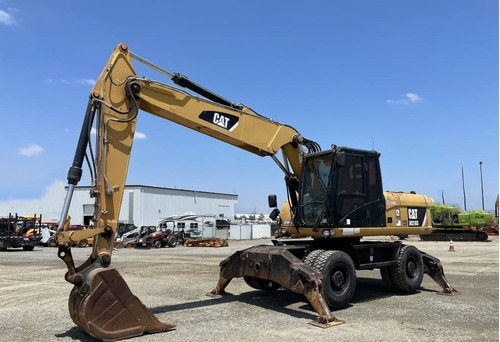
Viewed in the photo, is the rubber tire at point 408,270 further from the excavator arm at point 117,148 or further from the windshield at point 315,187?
the excavator arm at point 117,148

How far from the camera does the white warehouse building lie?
159 feet

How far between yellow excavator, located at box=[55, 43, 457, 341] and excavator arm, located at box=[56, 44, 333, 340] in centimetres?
2

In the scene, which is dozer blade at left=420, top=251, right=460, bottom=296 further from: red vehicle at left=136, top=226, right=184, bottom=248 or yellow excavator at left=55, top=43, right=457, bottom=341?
red vehicle at left=136, top=226, right=184, bottom=248

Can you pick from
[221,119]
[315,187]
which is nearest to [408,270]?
[315,187]

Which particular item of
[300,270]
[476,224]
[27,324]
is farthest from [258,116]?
[476,224]

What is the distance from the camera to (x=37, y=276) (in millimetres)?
13812

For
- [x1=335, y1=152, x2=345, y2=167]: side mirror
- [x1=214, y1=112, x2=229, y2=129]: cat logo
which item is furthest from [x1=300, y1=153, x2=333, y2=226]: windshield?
[x1=214, y1=112, x2=229, y2=129]: cat logo

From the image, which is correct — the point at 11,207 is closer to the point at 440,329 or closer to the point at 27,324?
the point at 27,324

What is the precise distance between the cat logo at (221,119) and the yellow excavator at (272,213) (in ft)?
0.06

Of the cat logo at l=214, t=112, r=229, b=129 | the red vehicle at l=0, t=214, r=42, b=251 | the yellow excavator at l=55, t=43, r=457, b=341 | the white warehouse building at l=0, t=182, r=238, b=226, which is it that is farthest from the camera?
the white warehouse building at l=0, t=182, r=238, b=226

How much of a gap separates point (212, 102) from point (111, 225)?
9.58ft

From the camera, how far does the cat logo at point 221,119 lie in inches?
321

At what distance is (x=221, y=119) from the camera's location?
8.34m

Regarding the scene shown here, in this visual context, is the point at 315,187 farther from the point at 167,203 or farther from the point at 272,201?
the point at 167,203
